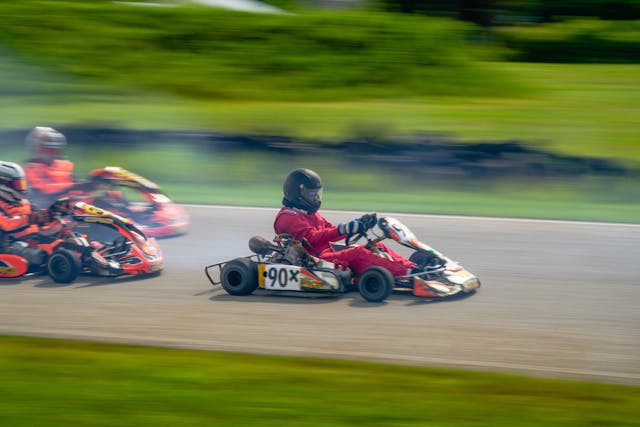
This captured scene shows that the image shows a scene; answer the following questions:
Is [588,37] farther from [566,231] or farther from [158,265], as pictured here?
[158,265]

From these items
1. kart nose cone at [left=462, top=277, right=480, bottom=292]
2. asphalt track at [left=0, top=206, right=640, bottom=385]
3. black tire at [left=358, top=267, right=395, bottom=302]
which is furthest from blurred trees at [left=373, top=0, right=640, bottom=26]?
black tire at [left=358, top=267, right=395, bottom=302]

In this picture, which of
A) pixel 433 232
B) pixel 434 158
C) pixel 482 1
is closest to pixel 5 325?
pixel 433 232

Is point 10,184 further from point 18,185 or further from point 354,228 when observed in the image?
point 354,228

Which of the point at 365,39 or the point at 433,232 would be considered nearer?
the point at 433,232

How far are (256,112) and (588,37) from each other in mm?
15283

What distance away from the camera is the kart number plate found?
9719mm

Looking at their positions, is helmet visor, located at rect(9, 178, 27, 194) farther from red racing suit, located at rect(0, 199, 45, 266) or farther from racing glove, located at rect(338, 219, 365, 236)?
racing glove, located at rect(338, 219, 365, 236)

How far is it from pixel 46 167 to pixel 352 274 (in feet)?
17.7

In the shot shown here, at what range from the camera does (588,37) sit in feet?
→ 111

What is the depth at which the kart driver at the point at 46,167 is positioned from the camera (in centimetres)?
1309

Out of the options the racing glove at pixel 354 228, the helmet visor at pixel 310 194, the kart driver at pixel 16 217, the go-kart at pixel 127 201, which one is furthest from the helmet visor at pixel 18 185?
the racing glove at pixel 354 228

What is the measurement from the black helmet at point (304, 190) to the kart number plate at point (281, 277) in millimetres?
673

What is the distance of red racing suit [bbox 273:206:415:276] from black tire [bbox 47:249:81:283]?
2239 mm

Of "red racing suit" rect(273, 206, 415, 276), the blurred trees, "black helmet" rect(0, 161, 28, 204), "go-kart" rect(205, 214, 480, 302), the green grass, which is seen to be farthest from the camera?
the blurred trees
